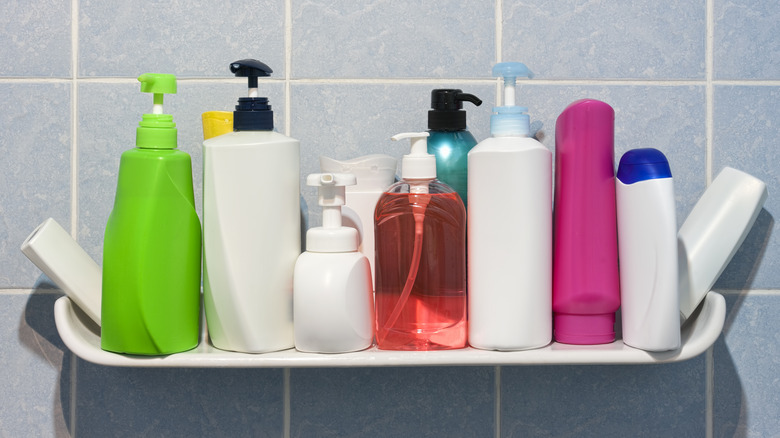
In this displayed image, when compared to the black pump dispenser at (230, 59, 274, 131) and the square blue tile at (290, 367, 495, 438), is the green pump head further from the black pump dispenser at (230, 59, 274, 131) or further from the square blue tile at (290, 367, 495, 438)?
the square blue tile at (290, 367, 495, 438)

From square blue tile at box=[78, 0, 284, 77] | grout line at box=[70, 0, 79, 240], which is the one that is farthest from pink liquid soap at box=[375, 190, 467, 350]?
grout line at box=[70, 0, 79, 240]

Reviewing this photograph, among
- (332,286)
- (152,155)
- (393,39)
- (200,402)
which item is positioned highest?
(393,39)

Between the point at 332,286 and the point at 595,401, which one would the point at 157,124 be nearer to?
the point at 332,286

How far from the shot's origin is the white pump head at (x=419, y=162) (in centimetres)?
57

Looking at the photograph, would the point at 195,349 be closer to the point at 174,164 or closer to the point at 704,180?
the point at 174,164

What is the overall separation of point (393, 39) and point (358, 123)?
0.30ft

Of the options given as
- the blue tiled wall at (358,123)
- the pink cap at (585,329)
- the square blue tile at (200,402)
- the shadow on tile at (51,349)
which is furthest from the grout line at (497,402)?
the shadow on tile at (51,349)

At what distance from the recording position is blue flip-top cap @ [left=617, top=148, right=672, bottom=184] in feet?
1.84

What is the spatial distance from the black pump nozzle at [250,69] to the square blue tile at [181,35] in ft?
0.30

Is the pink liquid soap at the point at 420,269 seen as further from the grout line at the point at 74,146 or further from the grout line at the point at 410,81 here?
the grout line at the point at 74,146

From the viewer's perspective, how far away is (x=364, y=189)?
62cm

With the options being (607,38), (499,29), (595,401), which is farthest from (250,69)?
(595,401)

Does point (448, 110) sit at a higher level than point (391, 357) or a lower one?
higher

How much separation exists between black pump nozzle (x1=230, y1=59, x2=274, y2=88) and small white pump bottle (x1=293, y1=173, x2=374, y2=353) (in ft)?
0.36
